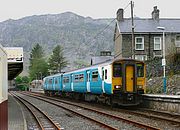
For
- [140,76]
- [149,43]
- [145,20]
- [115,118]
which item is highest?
[145,20]

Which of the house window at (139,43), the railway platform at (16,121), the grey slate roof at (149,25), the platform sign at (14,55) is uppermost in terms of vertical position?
the grey slate roof at (149,25)

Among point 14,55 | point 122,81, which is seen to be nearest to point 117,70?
point 122,81

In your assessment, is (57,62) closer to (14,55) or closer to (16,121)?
(14,55)

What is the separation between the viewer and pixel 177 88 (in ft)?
83.5

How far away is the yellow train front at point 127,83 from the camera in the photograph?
835 inches

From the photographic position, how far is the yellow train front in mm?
21203

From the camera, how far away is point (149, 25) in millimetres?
51594

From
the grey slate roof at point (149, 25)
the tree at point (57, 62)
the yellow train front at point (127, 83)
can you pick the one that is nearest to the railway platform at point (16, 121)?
the yellow train front at point (127, 83)

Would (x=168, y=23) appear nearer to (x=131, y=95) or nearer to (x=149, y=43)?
(x=149, y=43)

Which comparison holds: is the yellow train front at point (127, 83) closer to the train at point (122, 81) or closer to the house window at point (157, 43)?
the train at point (122, 81)

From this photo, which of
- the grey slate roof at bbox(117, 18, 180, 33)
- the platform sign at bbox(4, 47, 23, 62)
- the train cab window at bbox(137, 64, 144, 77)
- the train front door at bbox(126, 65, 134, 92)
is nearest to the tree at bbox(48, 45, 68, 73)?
the grey slate roof at bbox(117, 18, 180, 33)

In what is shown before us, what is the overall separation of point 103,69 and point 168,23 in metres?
32.4

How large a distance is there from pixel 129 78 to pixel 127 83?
291mm

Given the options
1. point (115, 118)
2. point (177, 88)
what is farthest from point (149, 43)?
point (115, 118)
